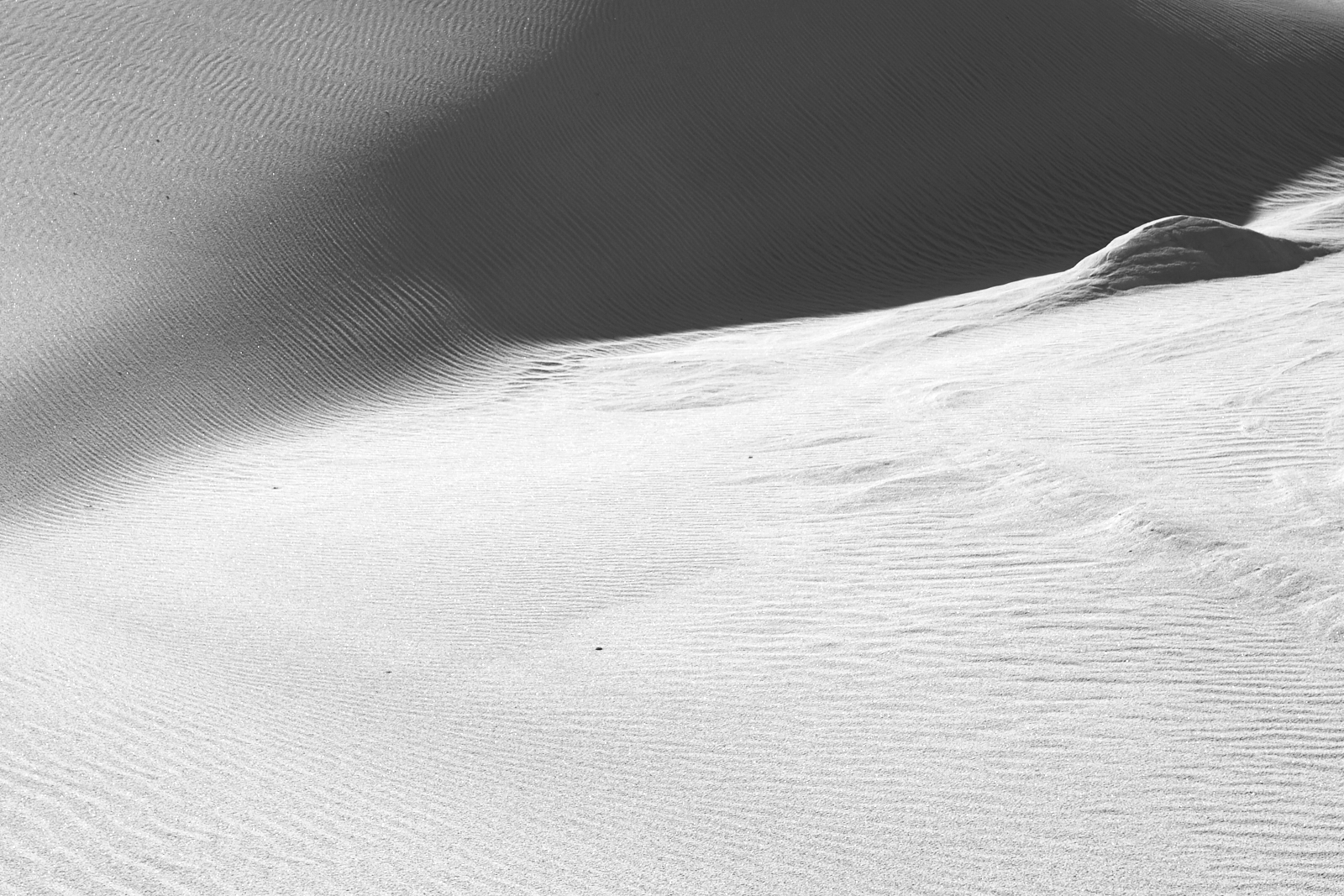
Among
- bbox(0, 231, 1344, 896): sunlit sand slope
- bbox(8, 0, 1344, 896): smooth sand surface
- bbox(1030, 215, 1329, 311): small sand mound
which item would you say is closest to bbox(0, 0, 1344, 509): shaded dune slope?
bbox(8, 0, 1344, 896): smooth sand surface

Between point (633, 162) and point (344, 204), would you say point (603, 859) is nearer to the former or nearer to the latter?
point (344, 204)

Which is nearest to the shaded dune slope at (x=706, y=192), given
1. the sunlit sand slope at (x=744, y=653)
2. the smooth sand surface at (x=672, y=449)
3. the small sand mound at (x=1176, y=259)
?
the smooth sand surface at (x=672, y=449)

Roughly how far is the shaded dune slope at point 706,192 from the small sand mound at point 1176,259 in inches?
93.3

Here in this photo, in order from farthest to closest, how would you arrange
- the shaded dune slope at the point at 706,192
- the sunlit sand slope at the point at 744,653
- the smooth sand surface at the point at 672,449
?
the shaded dune slope at the point at 706,192, the smooth sand surface at the point at 672,449, the sunlit sand slope at the point at 744,653

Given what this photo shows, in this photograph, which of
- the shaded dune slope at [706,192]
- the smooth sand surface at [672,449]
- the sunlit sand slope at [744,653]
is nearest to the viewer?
the sunlit sand slope at [744,653]

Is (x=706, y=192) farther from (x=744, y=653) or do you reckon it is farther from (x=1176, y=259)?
(x=744, y=653)

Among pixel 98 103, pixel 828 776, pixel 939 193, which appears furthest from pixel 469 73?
pixel 828 776

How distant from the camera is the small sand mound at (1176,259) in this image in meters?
12.9

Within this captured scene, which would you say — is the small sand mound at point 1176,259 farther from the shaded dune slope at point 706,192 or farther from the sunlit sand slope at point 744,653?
the shaded dune slope at point 706,192

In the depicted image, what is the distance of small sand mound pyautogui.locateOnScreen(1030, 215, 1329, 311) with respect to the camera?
12898mm

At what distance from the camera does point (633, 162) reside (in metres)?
17.3

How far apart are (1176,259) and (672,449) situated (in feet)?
21.1

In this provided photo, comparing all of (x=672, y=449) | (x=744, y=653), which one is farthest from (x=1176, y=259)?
(x=744, y=653)

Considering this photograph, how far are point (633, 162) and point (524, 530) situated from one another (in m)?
10.2
